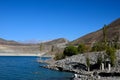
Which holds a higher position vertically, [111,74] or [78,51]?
[78,51]

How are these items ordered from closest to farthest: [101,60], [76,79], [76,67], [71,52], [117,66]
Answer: [76,79] → [117,66] → [101,60] → [76,67] → [71,52]

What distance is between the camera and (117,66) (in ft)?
244

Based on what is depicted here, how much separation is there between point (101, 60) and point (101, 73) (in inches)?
445

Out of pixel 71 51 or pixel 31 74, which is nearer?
pixel 31 74

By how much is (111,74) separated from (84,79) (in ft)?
31.0

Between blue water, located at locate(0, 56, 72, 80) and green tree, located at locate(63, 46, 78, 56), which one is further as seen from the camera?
green tree, located at locate(63, 46, 78, 56)

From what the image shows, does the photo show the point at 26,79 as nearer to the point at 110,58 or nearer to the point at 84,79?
the point at 84,79

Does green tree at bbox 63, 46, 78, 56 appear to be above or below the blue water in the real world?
above

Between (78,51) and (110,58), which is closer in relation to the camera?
(110,58)

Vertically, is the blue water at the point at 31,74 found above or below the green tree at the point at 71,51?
below

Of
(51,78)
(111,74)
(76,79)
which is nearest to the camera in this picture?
(76,79)

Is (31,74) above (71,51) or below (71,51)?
Result: below

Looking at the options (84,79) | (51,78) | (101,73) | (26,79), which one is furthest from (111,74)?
(26,79)

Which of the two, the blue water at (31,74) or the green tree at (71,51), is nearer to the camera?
the blue water at (31,74)
